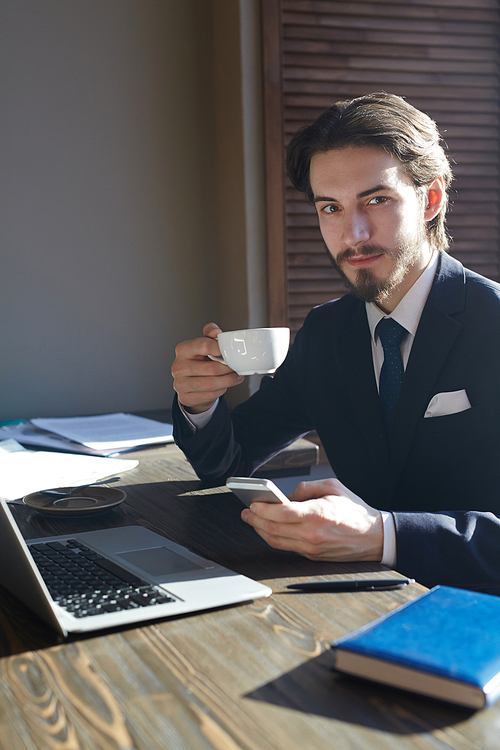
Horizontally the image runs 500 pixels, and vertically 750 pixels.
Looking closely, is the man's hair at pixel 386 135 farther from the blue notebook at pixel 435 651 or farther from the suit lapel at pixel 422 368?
the blue notebook at pixel 435 651

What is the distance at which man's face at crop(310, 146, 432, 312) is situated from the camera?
1.37m

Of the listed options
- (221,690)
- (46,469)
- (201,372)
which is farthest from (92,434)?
(221,690)

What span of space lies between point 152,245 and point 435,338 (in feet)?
4.31

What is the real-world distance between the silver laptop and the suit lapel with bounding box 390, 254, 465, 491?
1.73ft

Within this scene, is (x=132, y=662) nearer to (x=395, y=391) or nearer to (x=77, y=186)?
(x=395, y=391)

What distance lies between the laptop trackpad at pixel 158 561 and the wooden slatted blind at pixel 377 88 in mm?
1337

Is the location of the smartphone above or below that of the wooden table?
above

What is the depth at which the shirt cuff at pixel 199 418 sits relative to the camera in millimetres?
1334

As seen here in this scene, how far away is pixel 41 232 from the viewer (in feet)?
7.24

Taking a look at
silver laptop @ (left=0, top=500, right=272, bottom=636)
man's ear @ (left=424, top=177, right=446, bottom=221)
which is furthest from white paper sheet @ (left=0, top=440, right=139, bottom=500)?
man's ear @ (left=424, top=177, right=446, bottom=221)

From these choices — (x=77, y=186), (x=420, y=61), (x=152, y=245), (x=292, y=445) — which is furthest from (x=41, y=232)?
(x=420, y=61)

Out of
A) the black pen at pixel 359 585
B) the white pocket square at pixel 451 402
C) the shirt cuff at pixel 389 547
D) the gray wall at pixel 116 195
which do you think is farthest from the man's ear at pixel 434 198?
the black pen at pixel 359 585

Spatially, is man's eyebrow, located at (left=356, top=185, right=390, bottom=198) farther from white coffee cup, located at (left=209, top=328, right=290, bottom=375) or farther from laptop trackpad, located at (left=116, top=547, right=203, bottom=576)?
laptop trackpad, located at (left=116, top=547, right=203, bottom=576)

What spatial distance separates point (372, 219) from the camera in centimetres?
138
